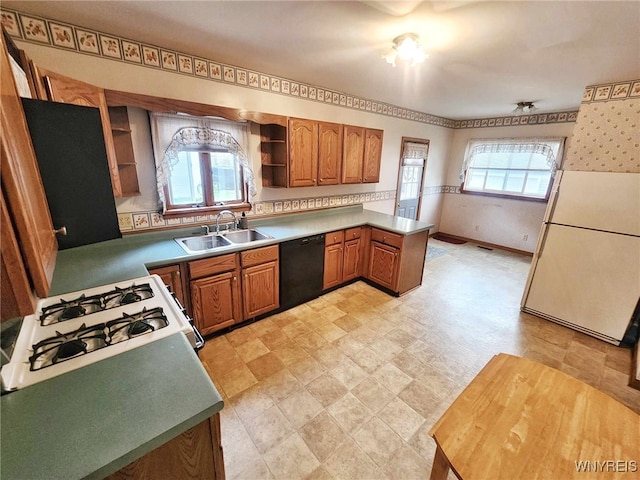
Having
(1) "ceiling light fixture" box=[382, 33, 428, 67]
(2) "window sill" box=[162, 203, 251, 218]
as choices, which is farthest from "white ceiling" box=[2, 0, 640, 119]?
(2) "window sill" box=[162, 203, 251, 218]

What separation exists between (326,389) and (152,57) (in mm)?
→ 2918

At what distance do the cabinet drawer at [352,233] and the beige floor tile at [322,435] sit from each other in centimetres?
190

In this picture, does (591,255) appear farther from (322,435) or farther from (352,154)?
(322,435)

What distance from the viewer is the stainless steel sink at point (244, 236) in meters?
2.72

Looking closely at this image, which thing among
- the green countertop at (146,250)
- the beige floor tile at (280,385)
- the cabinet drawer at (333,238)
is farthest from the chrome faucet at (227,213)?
the beige floor tile at (280,385)

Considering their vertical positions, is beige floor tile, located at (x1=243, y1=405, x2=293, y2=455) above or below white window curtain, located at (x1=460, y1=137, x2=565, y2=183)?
below

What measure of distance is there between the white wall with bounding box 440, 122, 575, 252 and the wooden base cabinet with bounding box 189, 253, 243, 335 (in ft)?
16.4

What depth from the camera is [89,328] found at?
44.6 inches

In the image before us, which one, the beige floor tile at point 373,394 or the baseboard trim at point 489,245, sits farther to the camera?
the baseboard trim at point 489,245

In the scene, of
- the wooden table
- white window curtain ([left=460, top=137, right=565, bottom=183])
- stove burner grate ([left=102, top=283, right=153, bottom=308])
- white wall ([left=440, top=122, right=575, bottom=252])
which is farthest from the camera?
white wall ([left=440, top=122, right=575, bottom=252])

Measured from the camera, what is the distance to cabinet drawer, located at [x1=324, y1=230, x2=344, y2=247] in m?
2.99

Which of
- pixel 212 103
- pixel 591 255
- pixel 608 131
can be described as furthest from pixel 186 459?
pixel 608 131

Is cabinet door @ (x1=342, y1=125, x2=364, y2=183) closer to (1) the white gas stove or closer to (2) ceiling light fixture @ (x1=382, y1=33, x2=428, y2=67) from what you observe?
(2) ceiling light fixture @ (x1=382, y1=33, x2=428, y2=67)

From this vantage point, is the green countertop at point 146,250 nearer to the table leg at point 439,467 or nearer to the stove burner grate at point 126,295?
the stove burner grate at point 126,295
